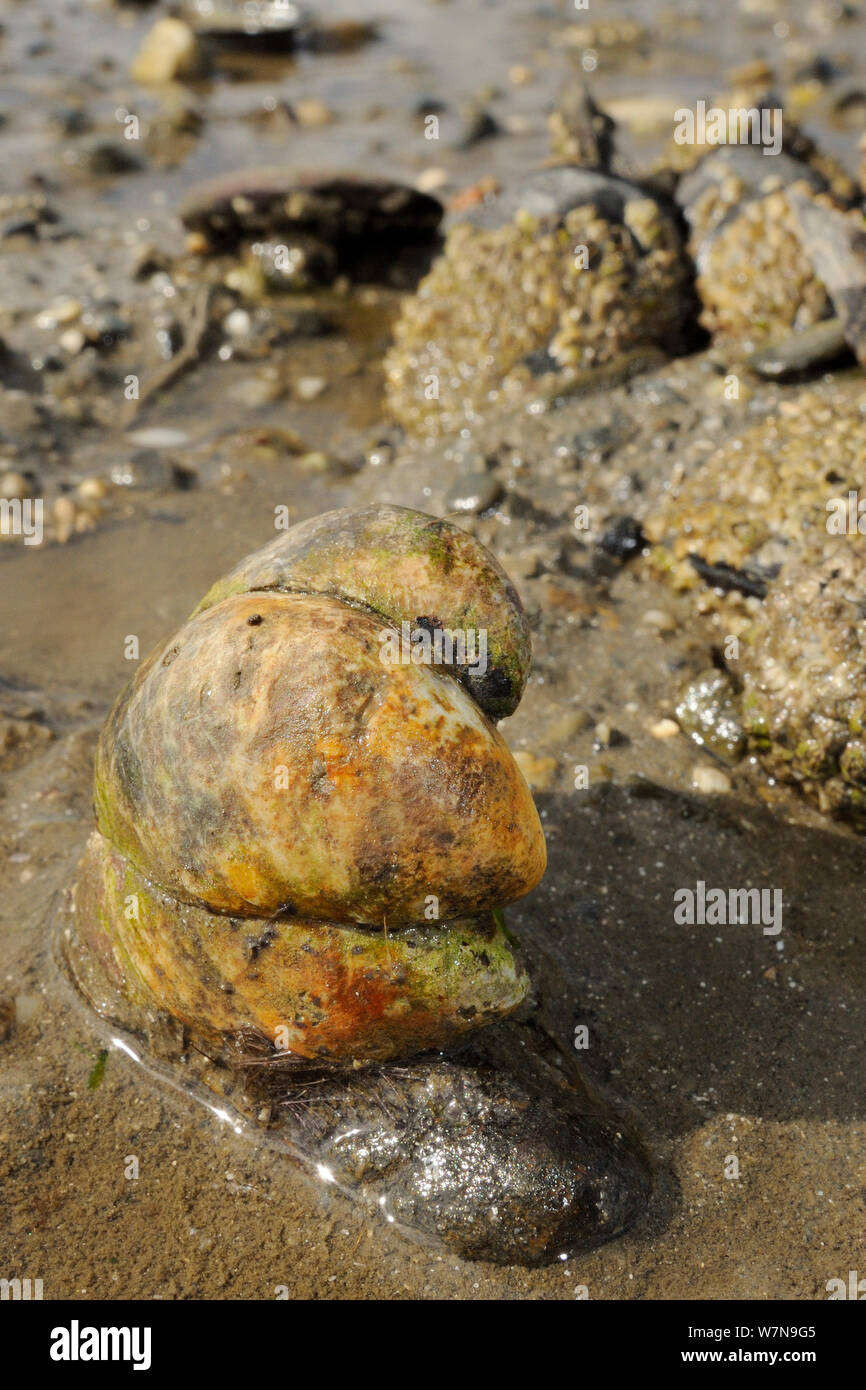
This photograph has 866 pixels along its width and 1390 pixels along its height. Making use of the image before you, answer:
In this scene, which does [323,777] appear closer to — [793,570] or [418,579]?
[418,579]

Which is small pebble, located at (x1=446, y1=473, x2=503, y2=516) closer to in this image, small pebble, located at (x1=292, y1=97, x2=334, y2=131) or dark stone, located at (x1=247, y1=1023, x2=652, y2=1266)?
dark stone, located at (x1=247, y1=1023, x2=652, y2=1266)

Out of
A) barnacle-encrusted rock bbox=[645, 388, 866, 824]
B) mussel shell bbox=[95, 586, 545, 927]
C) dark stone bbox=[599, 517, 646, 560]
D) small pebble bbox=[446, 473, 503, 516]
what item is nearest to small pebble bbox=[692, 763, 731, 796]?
barnacle-encrusted rock bbox=[645, 388, 866, 824]

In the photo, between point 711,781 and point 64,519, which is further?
point 64,519

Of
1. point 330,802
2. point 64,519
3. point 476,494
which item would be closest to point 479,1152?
point 330,802

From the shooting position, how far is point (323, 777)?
2.78 m

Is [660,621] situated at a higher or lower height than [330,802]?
lower

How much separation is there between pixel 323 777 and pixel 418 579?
2.07 feet

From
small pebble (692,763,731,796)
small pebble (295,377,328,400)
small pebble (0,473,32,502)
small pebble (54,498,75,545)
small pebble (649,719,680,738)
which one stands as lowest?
small pebble (692,763,731,796)

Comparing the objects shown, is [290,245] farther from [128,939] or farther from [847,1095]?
[847,1095]

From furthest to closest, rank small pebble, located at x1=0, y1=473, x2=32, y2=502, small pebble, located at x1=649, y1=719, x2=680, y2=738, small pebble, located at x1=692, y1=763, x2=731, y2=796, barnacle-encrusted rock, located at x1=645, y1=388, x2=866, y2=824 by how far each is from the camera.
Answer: small pebble, located at x1=0, y1=473, x2=32, y2=502 → small pebble, located at x1=649, y1=719, x2=680, y2=738 → small pebble, located at x1=692, y1=763, x2=731, y2=796 → barnacle-encrusted rock, located at x1=645, y1=388, x2=866, y2=824

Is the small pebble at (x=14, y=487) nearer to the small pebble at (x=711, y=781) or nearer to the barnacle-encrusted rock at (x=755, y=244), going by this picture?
the small pebble at (x=711, y=781)

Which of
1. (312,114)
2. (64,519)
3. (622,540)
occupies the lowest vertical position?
(64,519)

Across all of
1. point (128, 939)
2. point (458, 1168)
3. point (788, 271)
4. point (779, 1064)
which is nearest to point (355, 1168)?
point (458, 1168)

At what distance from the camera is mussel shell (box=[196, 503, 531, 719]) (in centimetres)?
310
